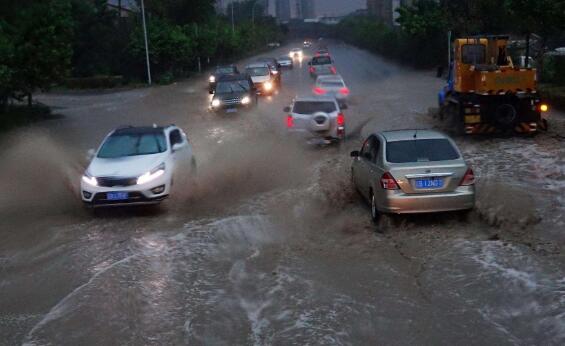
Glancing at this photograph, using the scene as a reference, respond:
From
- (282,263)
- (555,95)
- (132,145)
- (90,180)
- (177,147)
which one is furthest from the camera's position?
(555,95)

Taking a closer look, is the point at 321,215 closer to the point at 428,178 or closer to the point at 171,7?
the point at 428,178

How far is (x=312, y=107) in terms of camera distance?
785 inches

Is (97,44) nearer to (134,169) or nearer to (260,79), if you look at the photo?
(260,79)

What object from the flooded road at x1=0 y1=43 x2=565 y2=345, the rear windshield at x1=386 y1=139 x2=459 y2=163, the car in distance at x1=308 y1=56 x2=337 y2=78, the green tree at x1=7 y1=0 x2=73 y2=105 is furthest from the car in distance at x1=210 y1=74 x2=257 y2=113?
the rear windshield at x1=386 y1=139 x2=459 y2=163

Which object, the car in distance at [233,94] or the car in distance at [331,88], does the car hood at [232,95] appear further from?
the car in distance at [331,88]

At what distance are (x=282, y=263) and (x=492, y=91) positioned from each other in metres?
12.5

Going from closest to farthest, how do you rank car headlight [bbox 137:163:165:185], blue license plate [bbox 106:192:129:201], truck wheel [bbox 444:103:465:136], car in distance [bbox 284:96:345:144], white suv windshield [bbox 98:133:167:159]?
blue license plate [bbox 106:192:129:201] → car headlight [bbox 137:163:165:185] → white suv windshield [bbox 98:133:167:159] → car in distance [bbox 284:96:345:144] → truck wheel [bbox 444:103:465:136]

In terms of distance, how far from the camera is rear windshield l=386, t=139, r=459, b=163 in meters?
11.0

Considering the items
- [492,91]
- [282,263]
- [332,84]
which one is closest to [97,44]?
[332,84]

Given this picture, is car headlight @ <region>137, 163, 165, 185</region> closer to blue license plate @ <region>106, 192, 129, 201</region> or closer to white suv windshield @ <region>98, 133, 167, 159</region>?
blue license plate @ <region>106, 192, 129, 201</region>

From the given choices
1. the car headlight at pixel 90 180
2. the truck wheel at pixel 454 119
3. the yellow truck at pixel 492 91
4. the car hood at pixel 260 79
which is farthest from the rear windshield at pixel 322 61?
the car headlight at pixel 90 180

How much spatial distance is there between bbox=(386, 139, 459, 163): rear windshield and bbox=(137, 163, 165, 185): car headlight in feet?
13.5

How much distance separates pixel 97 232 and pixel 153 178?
1510mm

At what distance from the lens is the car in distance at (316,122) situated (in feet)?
64.3
